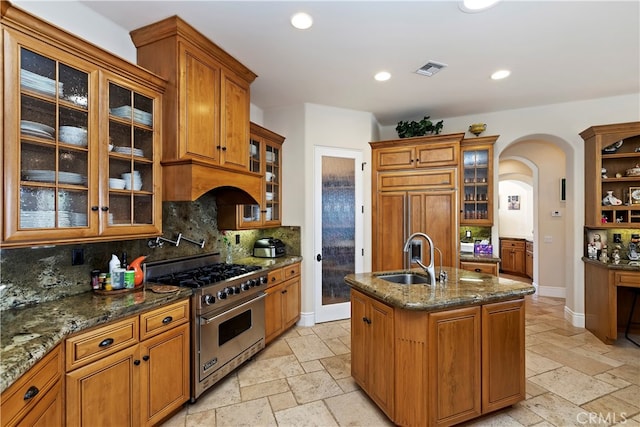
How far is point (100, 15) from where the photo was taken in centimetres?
219

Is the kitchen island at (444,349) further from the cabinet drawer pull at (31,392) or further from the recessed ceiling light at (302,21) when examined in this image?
the recessed ceiling light at (302,21)

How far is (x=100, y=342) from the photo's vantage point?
1650mm

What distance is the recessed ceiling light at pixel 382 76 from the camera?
315cm

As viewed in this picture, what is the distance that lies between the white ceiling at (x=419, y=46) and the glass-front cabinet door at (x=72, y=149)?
709 mm

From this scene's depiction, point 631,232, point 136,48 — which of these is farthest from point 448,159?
point 136,48

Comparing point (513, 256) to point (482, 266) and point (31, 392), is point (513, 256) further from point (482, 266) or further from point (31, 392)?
point (31, 392)

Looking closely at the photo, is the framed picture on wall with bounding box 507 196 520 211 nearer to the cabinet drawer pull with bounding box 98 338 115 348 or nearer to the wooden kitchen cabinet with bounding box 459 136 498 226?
the wooden kitchen cabinet with bounding box 459 136 498 226

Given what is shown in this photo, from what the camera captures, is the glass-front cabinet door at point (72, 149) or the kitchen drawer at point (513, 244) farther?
the kitchen drawer at point (513, 244)

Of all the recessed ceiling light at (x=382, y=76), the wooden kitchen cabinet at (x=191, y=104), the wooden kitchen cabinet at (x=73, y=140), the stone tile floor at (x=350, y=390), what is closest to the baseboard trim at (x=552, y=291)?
the stone tile floor at (x=350, y=390)

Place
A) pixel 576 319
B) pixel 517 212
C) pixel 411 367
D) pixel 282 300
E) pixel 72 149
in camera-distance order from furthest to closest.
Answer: pixel 517 212, pixel 576 319, pixel 282 300, pixel 411 367, pixel 72 149

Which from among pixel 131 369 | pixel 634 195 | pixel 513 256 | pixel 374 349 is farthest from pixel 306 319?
pixel 513 256

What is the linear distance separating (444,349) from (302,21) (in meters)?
2.56

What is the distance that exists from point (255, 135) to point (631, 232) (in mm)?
4824

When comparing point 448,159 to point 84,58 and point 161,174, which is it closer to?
point 161,174
